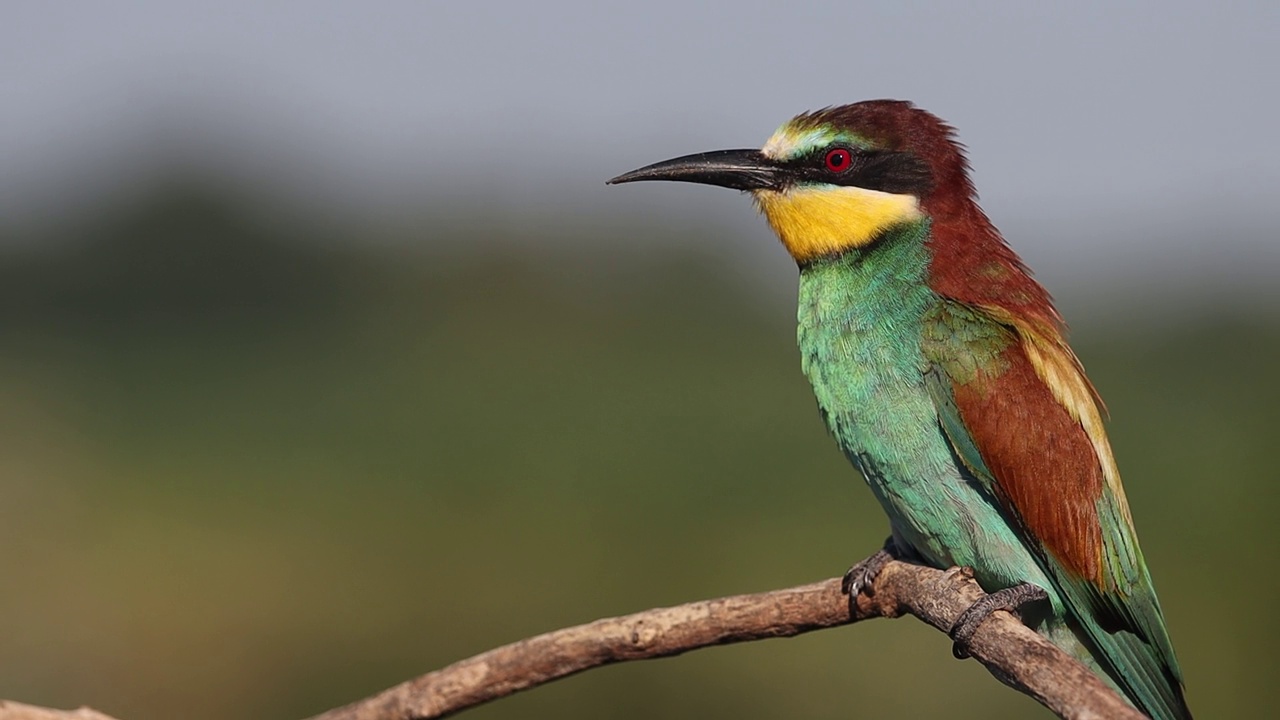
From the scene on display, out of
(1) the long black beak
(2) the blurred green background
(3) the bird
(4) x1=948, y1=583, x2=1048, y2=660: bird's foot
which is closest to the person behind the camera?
(4) x1=948, y1=583, x2=1048, y2=660: bird's foot

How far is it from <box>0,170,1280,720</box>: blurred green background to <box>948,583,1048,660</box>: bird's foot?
2403 millimetres

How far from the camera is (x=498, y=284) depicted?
52.9 ft

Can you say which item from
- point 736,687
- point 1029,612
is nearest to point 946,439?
point 1029,612

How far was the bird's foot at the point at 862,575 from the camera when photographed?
10.2 feet

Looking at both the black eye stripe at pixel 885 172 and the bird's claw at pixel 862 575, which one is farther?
the black eye stripe at pixel 885 172

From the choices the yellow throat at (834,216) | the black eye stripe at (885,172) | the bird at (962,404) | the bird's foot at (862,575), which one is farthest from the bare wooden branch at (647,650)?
the black eye stripe at (885,172)

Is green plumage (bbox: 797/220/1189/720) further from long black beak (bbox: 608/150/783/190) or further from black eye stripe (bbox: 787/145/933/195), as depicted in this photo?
long black beak (bbox: 608/150/783/190)

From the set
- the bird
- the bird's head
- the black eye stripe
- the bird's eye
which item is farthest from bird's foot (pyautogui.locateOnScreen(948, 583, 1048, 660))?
the bird's eye

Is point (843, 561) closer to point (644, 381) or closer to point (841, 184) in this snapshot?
point (644, 381)

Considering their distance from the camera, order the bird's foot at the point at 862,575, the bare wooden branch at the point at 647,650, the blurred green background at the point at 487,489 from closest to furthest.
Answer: the bare wooden branch at the point at 647,650 → the bird's foot at the point at 862,575 → the blurred green background at the point at 487,489

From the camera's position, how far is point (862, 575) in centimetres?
317

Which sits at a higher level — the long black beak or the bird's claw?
the long black beak

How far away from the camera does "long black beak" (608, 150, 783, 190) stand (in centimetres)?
368

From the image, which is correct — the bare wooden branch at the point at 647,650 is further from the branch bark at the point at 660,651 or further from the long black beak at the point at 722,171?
the long black beak at the point at 722,171
